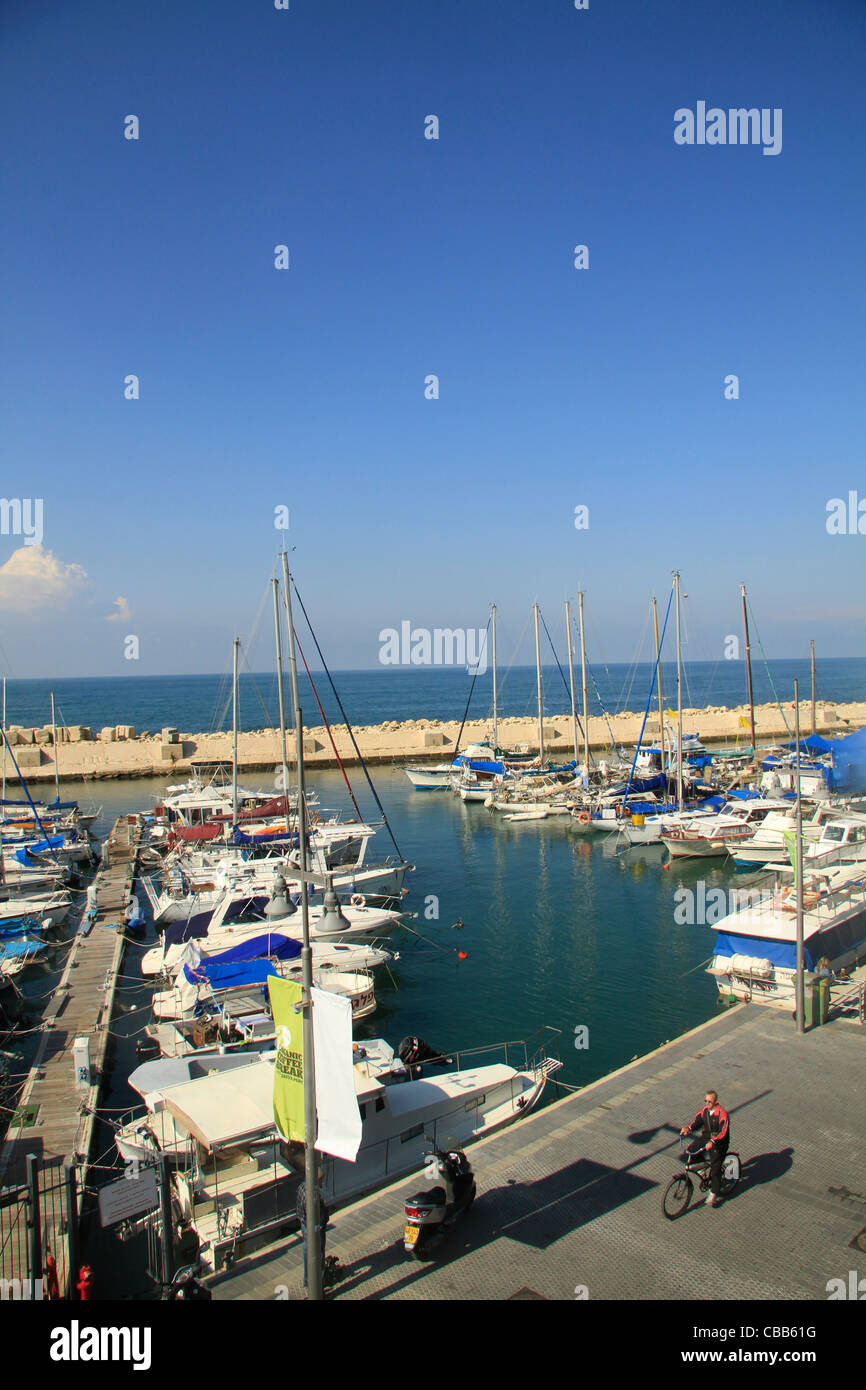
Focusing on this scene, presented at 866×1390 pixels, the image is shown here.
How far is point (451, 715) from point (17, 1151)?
125 meters

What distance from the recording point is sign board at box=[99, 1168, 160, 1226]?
37.7ft

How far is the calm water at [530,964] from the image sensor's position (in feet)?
67.3

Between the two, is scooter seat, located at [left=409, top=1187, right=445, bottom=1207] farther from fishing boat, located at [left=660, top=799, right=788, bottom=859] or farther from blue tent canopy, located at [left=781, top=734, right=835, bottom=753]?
blue tent canopy, located at [left=781, top=734, right=835, bottom=753]

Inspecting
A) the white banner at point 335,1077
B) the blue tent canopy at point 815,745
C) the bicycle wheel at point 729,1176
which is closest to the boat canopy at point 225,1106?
the white banner at point 335,1077

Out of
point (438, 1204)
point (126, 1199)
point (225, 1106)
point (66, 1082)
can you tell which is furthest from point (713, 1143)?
point (66, 1082)

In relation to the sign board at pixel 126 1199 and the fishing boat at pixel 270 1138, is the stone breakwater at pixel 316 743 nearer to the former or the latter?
the fishing boat at pixel 270 1138

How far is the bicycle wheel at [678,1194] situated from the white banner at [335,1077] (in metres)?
4.25

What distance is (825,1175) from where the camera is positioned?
11867mm

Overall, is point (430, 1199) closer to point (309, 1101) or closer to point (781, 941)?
point (309, 1101)

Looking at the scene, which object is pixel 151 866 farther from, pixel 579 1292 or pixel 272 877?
pixel 579 1292

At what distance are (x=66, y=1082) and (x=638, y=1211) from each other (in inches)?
491
